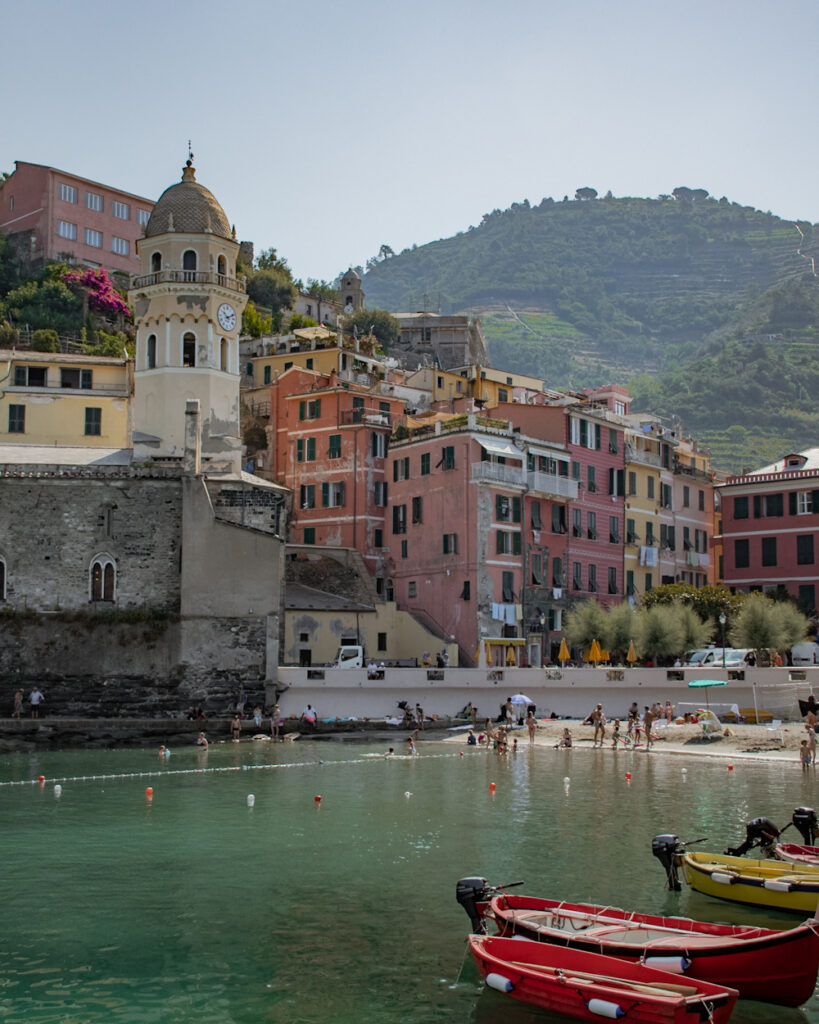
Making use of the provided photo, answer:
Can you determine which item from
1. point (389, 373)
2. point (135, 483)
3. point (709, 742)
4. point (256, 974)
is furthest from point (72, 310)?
point (256, 974)

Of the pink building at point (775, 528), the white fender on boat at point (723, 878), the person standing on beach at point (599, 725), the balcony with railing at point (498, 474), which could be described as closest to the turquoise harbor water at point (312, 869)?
the white fender on boat at point (723, 878)

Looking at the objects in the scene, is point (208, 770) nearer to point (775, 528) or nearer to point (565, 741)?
point (565, 741)

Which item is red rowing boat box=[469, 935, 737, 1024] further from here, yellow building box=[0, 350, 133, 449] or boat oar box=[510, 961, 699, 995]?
yellow building box=[0, 350, 133, 449]

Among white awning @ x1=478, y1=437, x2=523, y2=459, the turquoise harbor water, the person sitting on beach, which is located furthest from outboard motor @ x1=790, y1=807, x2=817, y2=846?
white awning @ x1=478, y1=437, x2=523, y2=459

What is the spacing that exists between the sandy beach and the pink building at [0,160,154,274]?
53.2 meters

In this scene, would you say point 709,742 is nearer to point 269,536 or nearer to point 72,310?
point 269,536

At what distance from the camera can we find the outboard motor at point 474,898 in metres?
16.6

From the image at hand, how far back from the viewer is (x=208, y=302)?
52.7 metres

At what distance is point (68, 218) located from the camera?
8288 cm

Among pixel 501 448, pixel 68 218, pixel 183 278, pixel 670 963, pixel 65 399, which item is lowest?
pixel 670 963

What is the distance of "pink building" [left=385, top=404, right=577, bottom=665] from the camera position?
177ft

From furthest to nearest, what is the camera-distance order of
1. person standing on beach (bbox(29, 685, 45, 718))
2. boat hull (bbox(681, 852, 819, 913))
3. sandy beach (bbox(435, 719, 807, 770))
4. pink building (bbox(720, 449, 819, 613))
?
pink building (bbox(720, 449, 819, 613)) < person standing on beach (bbox(29, 685, 45, 718)) < sandy beach (bbox(435, 719, 807, 770)) < boat hull (bbox(681, 852, 819, 913))

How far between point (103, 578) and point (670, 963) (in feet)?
120

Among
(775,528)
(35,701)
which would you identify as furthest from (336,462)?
(775,528)
